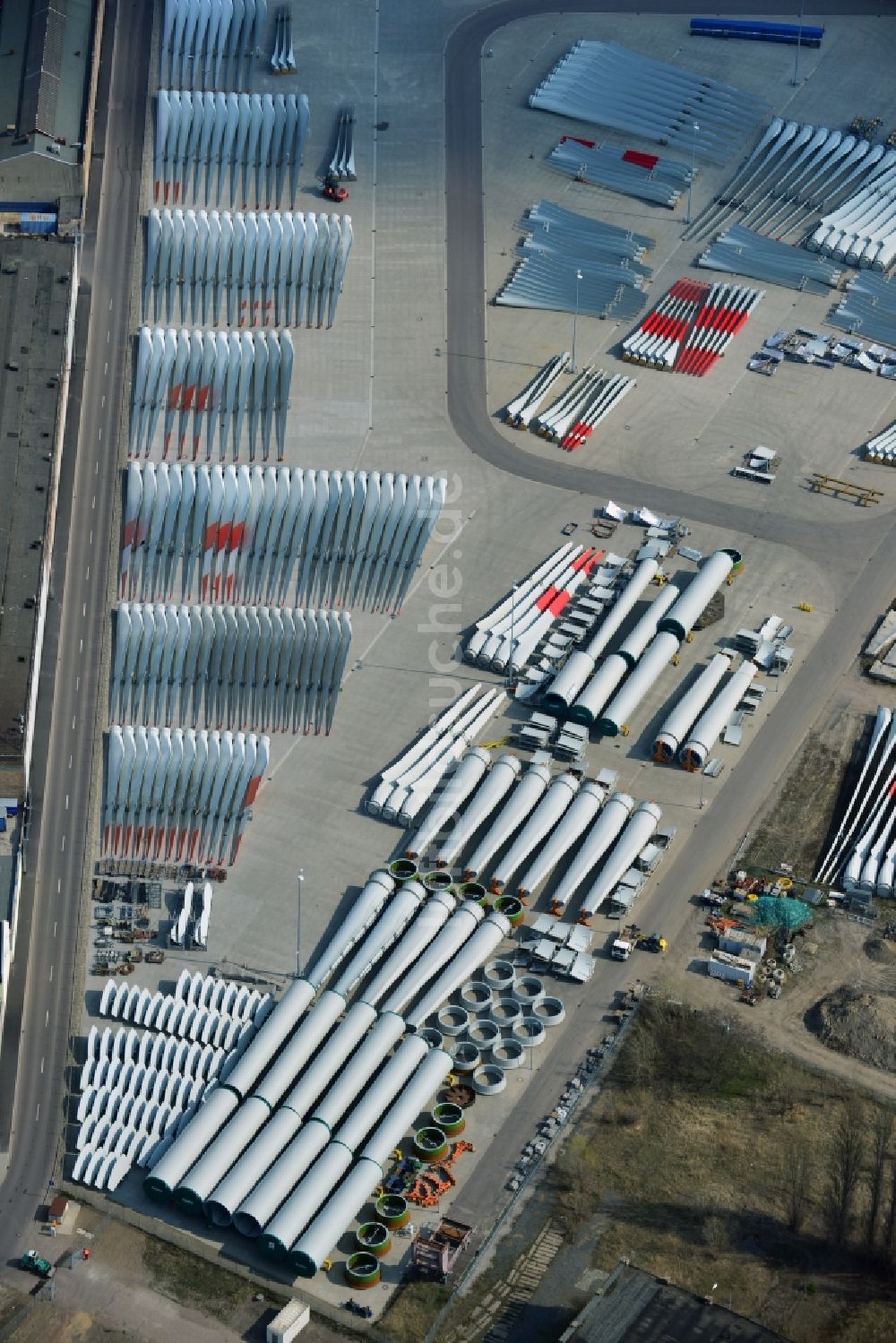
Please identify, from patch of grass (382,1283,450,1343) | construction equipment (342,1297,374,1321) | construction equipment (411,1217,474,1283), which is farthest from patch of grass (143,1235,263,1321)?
construction equipment (411,1217,474,1283)

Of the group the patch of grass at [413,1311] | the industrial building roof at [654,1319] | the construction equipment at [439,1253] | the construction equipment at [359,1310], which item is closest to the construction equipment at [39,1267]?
the construction equipment at [359,1310]

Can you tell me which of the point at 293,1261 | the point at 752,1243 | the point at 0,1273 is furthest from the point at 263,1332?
the point at 752,1243

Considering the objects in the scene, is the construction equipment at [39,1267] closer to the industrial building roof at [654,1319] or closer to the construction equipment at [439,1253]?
the construction equipment at [439,1253]

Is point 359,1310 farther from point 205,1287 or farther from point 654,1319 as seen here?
point 654,1319

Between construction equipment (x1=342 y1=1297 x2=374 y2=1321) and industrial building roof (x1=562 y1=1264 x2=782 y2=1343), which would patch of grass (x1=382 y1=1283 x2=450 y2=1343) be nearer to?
construction equipment (x1=342 y1=1297 x2=374 y2=1321)

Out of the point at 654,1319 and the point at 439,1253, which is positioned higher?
the point at 654,1319

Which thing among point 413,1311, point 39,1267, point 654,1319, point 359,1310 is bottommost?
point 39,1267

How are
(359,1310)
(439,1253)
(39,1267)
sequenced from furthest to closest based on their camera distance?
(39,1267) < (439,1253) < (359,1310)

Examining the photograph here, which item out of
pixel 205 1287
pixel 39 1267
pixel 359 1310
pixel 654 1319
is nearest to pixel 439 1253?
pixel 359 1310
